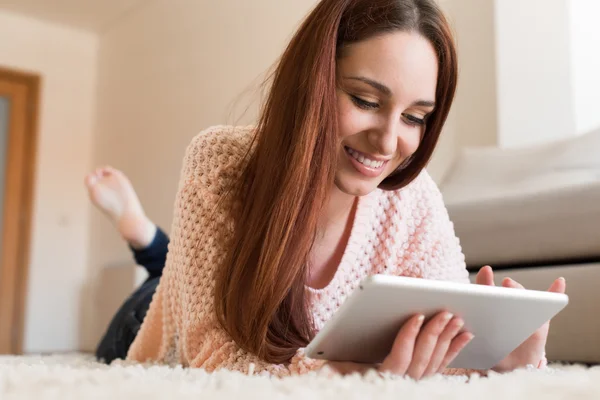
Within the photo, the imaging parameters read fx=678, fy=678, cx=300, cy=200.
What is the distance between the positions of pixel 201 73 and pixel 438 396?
3540 millimetres

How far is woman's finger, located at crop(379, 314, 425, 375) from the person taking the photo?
0.71m

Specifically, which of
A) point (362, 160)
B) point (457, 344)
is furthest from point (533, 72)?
point (457, 344)

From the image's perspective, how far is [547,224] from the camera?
1.40 m

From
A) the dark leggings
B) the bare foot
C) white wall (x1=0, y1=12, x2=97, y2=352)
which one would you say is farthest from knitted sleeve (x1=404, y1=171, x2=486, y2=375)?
white wall (x1=0, y1=12, x2=97, y2=352)

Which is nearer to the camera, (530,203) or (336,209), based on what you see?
(336,209)

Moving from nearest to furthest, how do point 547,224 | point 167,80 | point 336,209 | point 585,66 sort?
1. point 336,209
2. point 547,224
3. point 585,66
4. point 167,80

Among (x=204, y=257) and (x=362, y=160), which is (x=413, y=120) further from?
(x=204, y=257)

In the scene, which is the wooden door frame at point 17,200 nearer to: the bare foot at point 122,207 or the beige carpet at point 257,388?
the bare foot at point 122,207

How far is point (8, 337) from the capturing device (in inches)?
178

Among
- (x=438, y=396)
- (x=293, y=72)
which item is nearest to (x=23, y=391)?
(x=438, y=396)

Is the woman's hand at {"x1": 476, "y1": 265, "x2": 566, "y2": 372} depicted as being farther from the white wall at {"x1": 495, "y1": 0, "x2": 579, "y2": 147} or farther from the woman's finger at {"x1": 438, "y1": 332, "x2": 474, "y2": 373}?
the white wall at {"x1": 495, "y1": 0, "x2": 579, "y2": 147}

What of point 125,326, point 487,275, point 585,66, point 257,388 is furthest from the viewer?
point 585,66

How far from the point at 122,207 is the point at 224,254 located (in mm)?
987

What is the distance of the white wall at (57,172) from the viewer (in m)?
4.61
